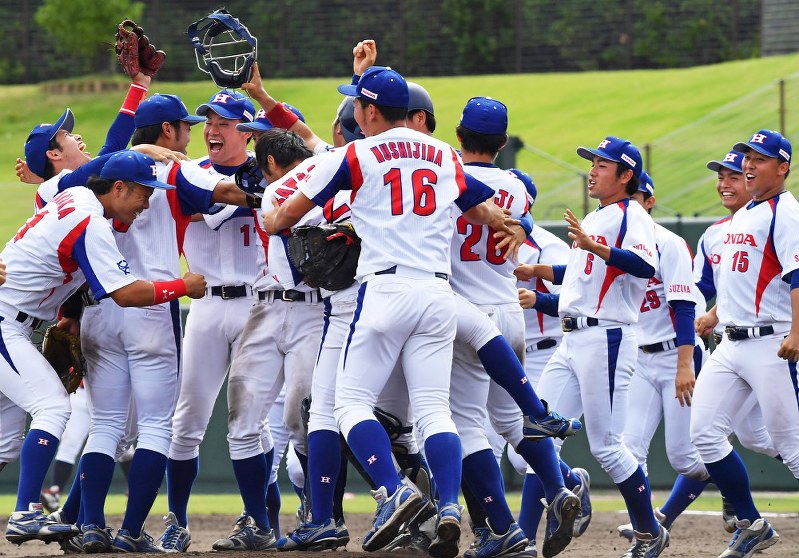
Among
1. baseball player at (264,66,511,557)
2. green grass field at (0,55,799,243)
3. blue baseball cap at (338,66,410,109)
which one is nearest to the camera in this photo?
baseball player at (264,66,511,557)

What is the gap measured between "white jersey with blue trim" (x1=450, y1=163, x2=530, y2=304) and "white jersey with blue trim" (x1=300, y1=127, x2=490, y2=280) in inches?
23.4

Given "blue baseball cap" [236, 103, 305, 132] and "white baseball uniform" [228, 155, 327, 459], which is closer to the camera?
"white baseball uniform" [228, 155, 327, 459]

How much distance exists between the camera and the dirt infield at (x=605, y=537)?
25.3 feet

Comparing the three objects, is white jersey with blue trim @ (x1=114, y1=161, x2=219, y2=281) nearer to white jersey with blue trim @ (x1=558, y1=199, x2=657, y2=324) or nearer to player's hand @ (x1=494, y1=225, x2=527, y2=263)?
player's hand @ (x1=494, y1=225, x2=527, y2=263)

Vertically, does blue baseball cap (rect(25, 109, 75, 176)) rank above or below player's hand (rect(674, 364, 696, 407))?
above

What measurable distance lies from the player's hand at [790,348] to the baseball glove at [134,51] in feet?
12.0

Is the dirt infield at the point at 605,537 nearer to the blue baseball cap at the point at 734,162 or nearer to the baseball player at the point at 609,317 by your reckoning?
the baseball player at the point at 609,317

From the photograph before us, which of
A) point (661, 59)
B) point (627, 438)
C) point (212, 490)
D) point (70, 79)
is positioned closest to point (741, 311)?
point (627, 438)

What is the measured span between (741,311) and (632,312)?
619 mm

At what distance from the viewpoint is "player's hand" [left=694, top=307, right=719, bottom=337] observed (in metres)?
7.70

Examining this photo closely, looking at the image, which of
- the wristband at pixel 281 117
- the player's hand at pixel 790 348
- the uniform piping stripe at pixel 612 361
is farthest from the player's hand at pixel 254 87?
the player's hand at pixel 790 348

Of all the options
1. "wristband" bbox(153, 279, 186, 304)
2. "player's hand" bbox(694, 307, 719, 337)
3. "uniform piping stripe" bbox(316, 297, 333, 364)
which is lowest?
"player's hand" bbox(694, 307, 719, 337)

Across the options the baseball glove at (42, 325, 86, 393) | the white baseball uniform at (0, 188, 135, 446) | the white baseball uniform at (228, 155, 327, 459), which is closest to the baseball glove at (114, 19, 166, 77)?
the white baseball uniform at (0, 188, 135, 446)

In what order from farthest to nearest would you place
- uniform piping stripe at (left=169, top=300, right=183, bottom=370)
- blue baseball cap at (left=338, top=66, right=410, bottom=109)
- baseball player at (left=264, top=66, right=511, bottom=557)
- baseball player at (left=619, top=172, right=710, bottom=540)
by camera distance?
1. baseball player at (left=619, top=172, right=710, bottom=540)
2. uniform piping stripe at (left=169, top=300, right=183, bottom=370)
3. blue baseball cap at (left=338, top=66, right=410, bottom=109)
4. baseball player at (left=264, top=66, right=511, bottom=557)
